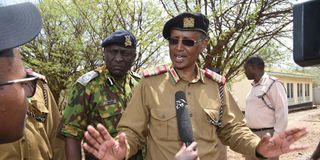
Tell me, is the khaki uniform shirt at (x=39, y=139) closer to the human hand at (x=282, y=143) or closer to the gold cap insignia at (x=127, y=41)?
the gold cap insignia at (x=127, y=41)

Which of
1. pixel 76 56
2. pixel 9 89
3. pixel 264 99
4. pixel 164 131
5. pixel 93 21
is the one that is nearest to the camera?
pixel 9 89

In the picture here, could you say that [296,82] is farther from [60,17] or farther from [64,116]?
[64,116]

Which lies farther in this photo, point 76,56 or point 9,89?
point 76,56

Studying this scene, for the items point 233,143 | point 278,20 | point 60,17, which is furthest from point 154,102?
point 60,17

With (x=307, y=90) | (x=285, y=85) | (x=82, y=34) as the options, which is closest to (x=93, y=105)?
(x=82, y=34)

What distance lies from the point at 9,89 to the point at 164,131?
1406 mm

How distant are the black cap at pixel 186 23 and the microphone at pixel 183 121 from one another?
2.11ft

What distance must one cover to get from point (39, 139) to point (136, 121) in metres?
0.76

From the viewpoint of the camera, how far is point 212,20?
7.02m

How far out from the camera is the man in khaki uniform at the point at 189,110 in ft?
8.79

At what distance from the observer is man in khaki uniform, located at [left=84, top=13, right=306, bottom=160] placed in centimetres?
268

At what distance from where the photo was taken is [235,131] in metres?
2.80

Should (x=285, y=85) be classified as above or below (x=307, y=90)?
above

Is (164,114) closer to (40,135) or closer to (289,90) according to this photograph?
(40,135)
